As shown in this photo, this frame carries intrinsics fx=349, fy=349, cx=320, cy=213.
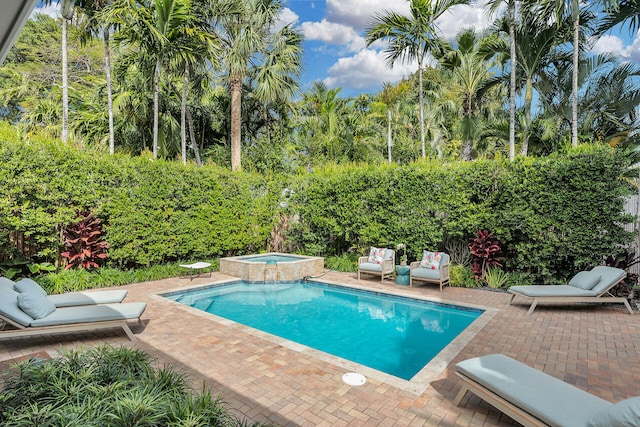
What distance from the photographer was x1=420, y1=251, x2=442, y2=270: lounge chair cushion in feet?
28.9

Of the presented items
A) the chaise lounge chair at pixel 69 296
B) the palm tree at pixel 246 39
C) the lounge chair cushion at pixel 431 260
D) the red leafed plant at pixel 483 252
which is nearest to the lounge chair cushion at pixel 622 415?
the chaise lounge chair at pixel 69 296

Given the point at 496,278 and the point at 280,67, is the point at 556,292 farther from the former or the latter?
the point at 280,67

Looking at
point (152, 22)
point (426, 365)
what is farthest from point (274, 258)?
point (426, 365)

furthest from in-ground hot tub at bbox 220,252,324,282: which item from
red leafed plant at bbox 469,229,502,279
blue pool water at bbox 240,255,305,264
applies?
red leafed plant at bbox 469,229,502,279

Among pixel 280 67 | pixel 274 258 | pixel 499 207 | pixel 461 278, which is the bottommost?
pixel 461 278

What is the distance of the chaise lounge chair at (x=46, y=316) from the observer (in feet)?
15.1

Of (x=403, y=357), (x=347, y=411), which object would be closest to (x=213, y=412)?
(x=347, y=411)

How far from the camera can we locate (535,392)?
2912mm

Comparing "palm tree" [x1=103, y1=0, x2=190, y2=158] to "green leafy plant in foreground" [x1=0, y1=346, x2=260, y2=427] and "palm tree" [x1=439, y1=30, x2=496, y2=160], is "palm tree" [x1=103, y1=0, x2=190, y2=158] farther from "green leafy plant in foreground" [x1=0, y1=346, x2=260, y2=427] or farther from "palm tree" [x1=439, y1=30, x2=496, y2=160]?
"green leafy plant in foreground" [x1=0, y1=346, x2=260, y2=427]

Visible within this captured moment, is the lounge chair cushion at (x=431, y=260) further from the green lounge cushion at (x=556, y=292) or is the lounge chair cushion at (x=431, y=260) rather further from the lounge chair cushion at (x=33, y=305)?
the lounge chair cushion at (x=33, y=305)

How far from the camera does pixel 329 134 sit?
22.6m

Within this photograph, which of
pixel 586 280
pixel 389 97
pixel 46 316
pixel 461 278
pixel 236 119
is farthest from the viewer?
pixel 389 97

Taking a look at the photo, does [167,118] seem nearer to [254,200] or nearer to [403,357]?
[254,200]

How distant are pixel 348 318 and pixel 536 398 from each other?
177 inches
